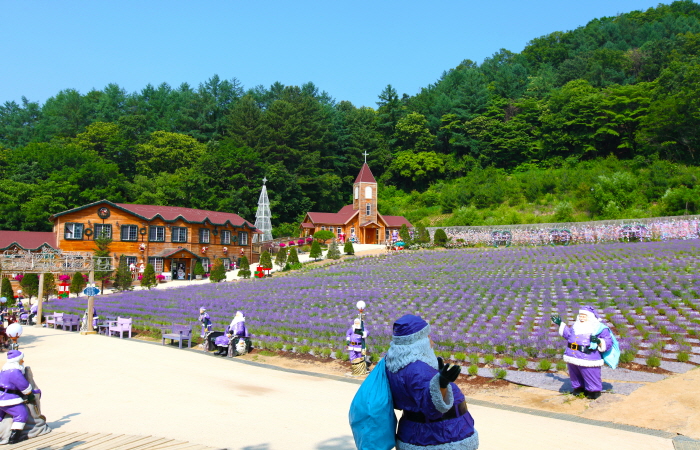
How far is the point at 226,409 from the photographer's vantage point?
8820 mm

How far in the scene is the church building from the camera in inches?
2547

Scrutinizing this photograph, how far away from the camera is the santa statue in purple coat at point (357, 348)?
12.7 m

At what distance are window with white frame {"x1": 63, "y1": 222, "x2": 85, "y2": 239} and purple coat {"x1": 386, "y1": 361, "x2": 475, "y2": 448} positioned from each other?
44.2 meters

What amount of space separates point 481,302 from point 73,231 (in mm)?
35992

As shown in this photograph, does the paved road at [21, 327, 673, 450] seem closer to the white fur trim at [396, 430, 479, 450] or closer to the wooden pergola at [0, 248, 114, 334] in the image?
the white fur trim at [396, 430, 479, 450]

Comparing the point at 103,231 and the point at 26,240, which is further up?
the point at 103,231

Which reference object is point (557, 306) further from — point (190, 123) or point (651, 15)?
point (651, 15)

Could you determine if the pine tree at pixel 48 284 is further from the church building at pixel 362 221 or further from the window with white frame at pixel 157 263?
the church building at pixel 362 221

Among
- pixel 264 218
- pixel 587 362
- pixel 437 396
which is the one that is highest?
pixel 264 218

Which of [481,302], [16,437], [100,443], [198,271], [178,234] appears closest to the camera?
[100,443]

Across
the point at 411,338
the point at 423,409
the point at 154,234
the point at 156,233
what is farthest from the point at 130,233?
the point at 423,409

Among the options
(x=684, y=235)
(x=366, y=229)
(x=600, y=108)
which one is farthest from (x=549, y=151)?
(x=684, y=235)

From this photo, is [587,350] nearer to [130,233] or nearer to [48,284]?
[48,284]

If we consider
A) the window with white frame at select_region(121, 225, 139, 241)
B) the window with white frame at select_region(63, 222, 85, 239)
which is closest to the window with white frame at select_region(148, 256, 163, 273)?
the window with white frame at select_region(121, 225, 139, 241)
